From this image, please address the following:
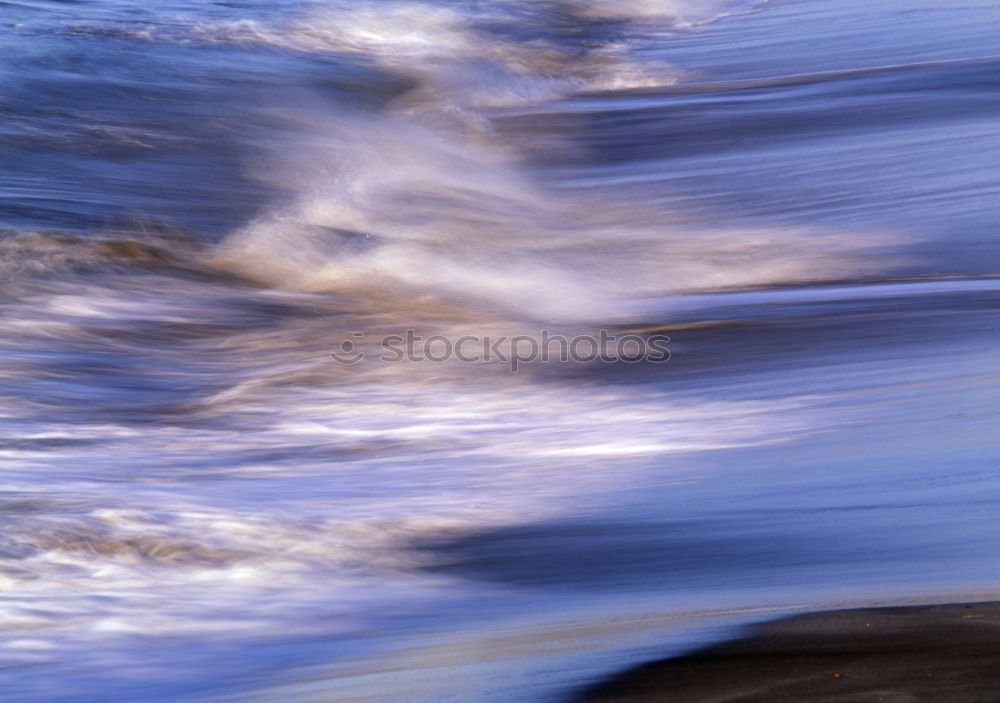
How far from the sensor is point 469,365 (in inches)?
161

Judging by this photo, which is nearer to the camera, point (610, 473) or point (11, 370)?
point (610, 473)

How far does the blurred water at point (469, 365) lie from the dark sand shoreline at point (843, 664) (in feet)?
0.27

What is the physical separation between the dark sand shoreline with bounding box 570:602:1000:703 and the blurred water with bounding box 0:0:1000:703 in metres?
0.08

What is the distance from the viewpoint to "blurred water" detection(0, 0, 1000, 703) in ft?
8.27

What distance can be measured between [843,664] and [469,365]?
205 cm

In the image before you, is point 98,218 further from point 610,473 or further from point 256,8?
point 256,8

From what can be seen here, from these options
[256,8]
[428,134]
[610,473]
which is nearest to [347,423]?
[610,473]

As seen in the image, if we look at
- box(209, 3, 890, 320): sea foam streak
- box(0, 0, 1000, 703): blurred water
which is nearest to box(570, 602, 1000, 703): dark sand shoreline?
box(0, 0, 1000, 703): blurred water

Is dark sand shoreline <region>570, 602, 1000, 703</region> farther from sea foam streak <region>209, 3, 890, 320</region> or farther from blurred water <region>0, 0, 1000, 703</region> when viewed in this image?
sea foam streak <region>209, 3, 890, 320</region>

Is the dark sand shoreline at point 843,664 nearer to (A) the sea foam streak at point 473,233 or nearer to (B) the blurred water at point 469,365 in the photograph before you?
(B) the blurred water at point 469,365

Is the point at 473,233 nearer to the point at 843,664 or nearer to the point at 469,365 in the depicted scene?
the point at 469,365

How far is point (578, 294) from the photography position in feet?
15.7

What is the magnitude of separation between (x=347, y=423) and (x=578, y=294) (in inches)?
55.8

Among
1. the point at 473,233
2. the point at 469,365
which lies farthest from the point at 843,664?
the point at 473,233
